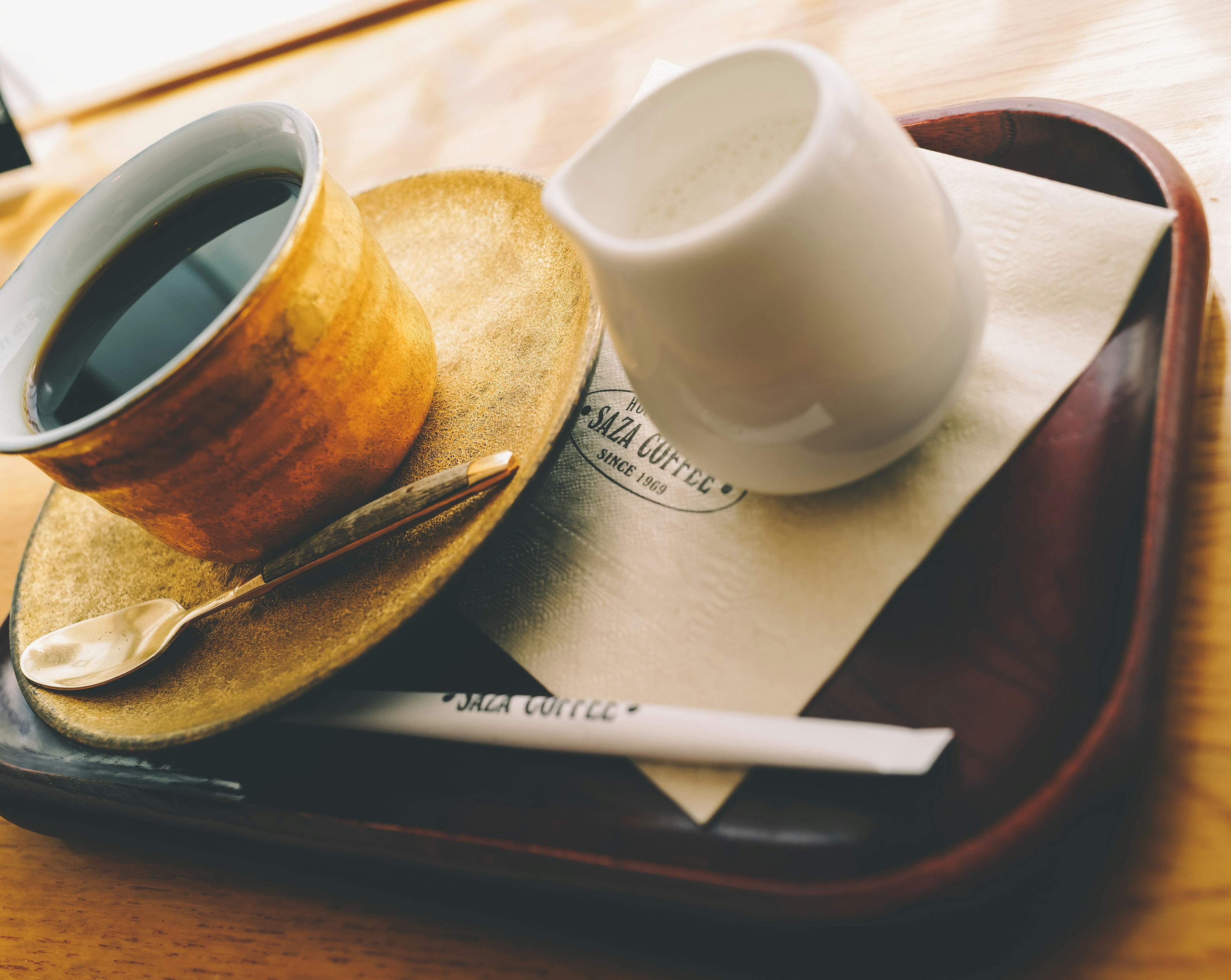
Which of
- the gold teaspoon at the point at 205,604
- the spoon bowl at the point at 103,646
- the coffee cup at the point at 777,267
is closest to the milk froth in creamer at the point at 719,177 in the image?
the coffee cup at the point at 777,267

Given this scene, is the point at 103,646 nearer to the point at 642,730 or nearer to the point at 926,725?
the point at 642,730

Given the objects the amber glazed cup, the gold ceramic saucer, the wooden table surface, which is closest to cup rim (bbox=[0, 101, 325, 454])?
the amber glazed cup

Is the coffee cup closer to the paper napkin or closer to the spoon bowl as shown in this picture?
the paper napkin

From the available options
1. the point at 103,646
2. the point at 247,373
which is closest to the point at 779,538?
the point at 247,373

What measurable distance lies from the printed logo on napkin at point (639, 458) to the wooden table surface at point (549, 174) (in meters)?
0.19

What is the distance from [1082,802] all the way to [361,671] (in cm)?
28

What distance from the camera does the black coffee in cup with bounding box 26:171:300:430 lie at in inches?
16.4

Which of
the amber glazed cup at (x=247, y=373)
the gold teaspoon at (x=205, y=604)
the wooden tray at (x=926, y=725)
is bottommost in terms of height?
the wooden tray at (x=926, y=725)

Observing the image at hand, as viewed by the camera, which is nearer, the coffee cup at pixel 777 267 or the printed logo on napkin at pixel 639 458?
the coffee cup at pixel 777 267

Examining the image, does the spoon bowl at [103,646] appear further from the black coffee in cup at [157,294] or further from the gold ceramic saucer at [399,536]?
the black coffee in cup at [157,294]

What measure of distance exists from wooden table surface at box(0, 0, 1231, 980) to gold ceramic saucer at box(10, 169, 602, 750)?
0.10 meters

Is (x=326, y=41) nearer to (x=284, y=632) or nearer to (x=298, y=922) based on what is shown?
(x=284, y=632)

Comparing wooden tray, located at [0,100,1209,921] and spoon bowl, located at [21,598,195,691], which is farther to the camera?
spoon bowl, located at [21,598,195,691]

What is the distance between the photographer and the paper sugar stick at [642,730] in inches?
10.5
